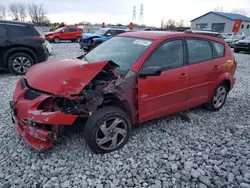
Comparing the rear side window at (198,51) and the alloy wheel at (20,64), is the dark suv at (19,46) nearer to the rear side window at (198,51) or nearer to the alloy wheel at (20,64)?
the alloy wheel at (20,64)

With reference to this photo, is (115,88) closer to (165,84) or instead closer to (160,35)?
(165,84)

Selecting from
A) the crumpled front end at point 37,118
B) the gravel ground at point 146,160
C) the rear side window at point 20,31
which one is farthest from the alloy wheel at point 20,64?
the crumpled front end at point 37,118

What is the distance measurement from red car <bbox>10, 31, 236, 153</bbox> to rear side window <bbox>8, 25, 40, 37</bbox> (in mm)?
4487

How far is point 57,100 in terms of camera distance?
2.61 metres

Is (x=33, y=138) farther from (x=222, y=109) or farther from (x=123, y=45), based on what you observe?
(x=222, y=109)

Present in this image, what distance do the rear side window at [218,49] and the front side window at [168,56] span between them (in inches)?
41.3

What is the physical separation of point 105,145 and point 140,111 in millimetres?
736

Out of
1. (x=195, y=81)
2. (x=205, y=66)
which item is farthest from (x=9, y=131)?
(x=205, y=66)

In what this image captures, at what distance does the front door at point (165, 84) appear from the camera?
10.1 ft

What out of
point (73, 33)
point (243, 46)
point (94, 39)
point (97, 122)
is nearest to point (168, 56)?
point (97, 122)

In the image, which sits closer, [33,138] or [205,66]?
[33,138]

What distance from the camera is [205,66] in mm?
3848

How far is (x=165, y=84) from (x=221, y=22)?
42.8m

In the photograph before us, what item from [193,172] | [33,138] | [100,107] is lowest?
[193,172]
